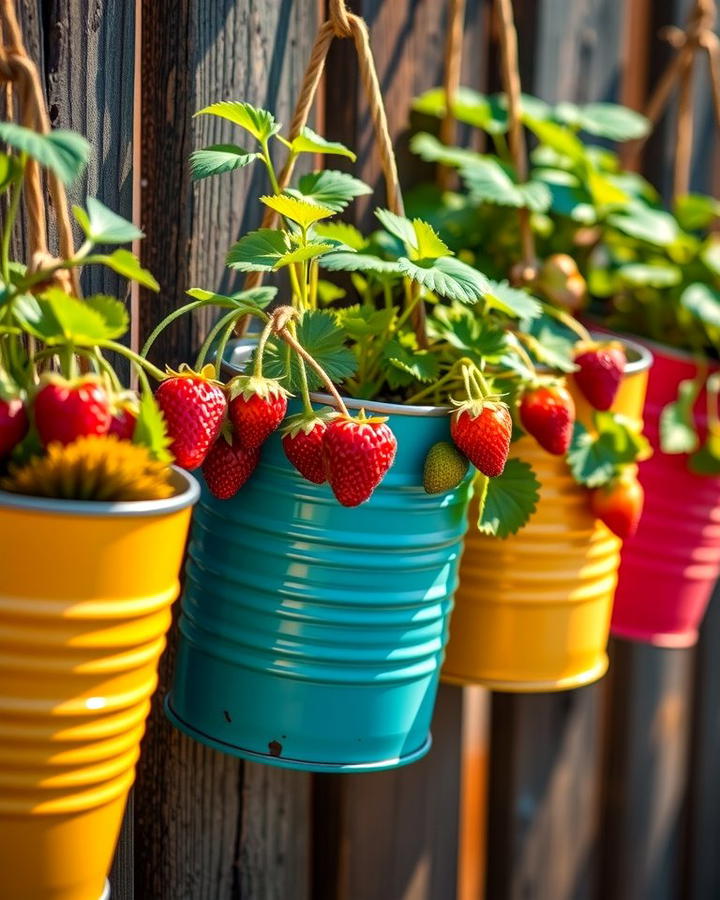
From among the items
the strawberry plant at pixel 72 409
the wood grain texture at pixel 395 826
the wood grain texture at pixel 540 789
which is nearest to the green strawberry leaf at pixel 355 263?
the strawberry plant at pixel 72 409

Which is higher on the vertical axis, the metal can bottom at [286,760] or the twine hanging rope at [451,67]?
the twine hanging rope at [451,67]

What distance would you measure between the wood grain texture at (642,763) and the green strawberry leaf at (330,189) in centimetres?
113

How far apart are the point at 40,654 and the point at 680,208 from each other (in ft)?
3.91

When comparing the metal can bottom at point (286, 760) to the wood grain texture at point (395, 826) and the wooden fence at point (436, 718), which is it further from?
the wood grain texture at point (395, 826)

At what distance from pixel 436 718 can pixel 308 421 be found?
2.31ft

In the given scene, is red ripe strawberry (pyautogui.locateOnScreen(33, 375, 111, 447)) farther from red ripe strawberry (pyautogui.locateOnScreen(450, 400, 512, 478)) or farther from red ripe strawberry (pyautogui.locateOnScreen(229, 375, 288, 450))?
red ripe strawberry (pyautogui.locateOnScreen(450, 400, 512, 478))

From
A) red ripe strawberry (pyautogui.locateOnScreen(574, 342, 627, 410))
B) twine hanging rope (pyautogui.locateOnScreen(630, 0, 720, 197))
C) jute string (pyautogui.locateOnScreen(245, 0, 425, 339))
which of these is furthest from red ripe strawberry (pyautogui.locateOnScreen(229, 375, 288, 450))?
twine hanging rope (pyautogui.locateOnScreen(630, 0, 720, 197))

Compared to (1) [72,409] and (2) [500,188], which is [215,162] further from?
(2) [500,188]

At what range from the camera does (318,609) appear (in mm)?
1018

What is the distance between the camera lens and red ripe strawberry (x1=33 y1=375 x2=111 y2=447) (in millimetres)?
777

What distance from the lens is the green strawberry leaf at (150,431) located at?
80cm

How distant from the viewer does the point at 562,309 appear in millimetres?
1370

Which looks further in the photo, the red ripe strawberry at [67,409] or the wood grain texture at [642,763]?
the wood grain texture at [642,763]

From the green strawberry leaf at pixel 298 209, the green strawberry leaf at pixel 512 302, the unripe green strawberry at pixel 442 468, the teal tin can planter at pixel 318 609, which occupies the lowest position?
the teal tin can planter at pixel 318 609
